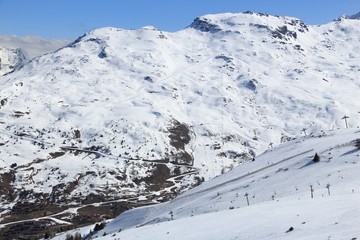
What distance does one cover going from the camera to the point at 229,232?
1232 inches

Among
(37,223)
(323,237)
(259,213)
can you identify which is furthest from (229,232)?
(37,223)

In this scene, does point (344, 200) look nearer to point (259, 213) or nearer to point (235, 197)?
point (259, 213)

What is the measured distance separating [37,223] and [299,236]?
172793mm

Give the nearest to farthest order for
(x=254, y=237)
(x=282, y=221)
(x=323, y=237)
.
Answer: (x=323, y=237) < (x=254, y=237) < (x=282, y=221)

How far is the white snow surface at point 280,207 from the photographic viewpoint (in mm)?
28125

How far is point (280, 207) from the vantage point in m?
37.7

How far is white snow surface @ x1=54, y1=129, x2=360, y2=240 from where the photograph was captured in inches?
1107

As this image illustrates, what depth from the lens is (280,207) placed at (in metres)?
37.7

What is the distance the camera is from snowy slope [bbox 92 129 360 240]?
28.2 meters

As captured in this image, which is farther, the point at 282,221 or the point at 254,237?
the point at 282,221

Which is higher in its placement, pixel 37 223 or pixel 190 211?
pixel 37 223

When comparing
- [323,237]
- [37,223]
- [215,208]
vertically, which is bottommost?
[323,237]

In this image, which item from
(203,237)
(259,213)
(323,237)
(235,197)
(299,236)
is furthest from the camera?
(235,197)

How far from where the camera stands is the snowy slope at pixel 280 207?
28.2 meters
